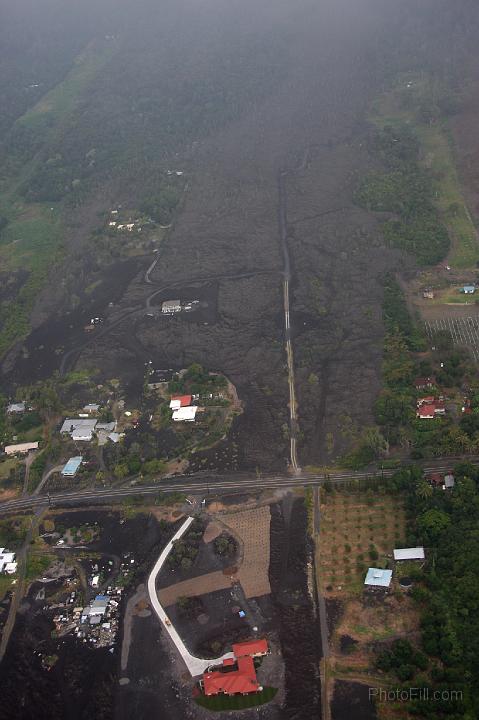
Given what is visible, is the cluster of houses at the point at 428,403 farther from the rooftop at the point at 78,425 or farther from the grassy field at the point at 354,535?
the rooftop at the point at 78,425

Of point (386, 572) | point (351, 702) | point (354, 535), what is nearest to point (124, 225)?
point (354, 535)

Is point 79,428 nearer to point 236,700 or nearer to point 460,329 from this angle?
point 236,700

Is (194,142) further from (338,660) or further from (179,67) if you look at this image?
(338,660)

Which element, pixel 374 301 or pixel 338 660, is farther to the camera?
pixel 374 301

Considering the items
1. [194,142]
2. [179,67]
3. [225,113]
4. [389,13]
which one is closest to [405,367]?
[194,142]

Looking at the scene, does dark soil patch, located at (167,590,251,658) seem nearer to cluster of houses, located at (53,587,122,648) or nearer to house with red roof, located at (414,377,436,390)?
cluster of houses, located at (53,587,122,648)

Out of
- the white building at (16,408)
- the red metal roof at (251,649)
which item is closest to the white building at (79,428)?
the white building at (16,408)

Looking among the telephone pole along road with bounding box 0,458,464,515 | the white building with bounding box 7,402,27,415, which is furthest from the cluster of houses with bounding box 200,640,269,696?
the white building with bounding box 7,402,27,415
